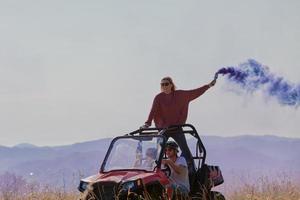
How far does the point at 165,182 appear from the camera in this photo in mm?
12859

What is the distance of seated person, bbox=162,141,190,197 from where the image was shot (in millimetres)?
13281

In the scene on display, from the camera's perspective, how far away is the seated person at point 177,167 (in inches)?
523

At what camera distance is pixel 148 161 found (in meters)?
13.3

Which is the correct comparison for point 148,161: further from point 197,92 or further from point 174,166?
point 197,92

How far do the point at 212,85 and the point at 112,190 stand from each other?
3549 mm

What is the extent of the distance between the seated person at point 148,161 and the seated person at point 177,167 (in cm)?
18

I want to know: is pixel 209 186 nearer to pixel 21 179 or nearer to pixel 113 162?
pixel 113 162

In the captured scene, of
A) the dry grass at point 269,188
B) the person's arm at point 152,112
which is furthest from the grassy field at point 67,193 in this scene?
the person's arm at point 152,112

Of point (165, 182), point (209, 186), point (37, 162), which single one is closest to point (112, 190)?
point (165, 182)

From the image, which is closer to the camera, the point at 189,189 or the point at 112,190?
the point at 112,190

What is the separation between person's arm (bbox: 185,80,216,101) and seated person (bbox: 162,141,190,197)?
1780 millimetres

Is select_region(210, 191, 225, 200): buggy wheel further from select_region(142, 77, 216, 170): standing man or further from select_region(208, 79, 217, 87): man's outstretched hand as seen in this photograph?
select_region(208, 79, 217, 87): man's outstretched hand

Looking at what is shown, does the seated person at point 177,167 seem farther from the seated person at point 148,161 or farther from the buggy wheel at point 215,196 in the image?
the buggy wheel at point 215,196

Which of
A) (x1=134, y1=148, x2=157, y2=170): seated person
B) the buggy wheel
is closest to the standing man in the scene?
(x1=134, y1=148, x2=157, y2=170): seated person
